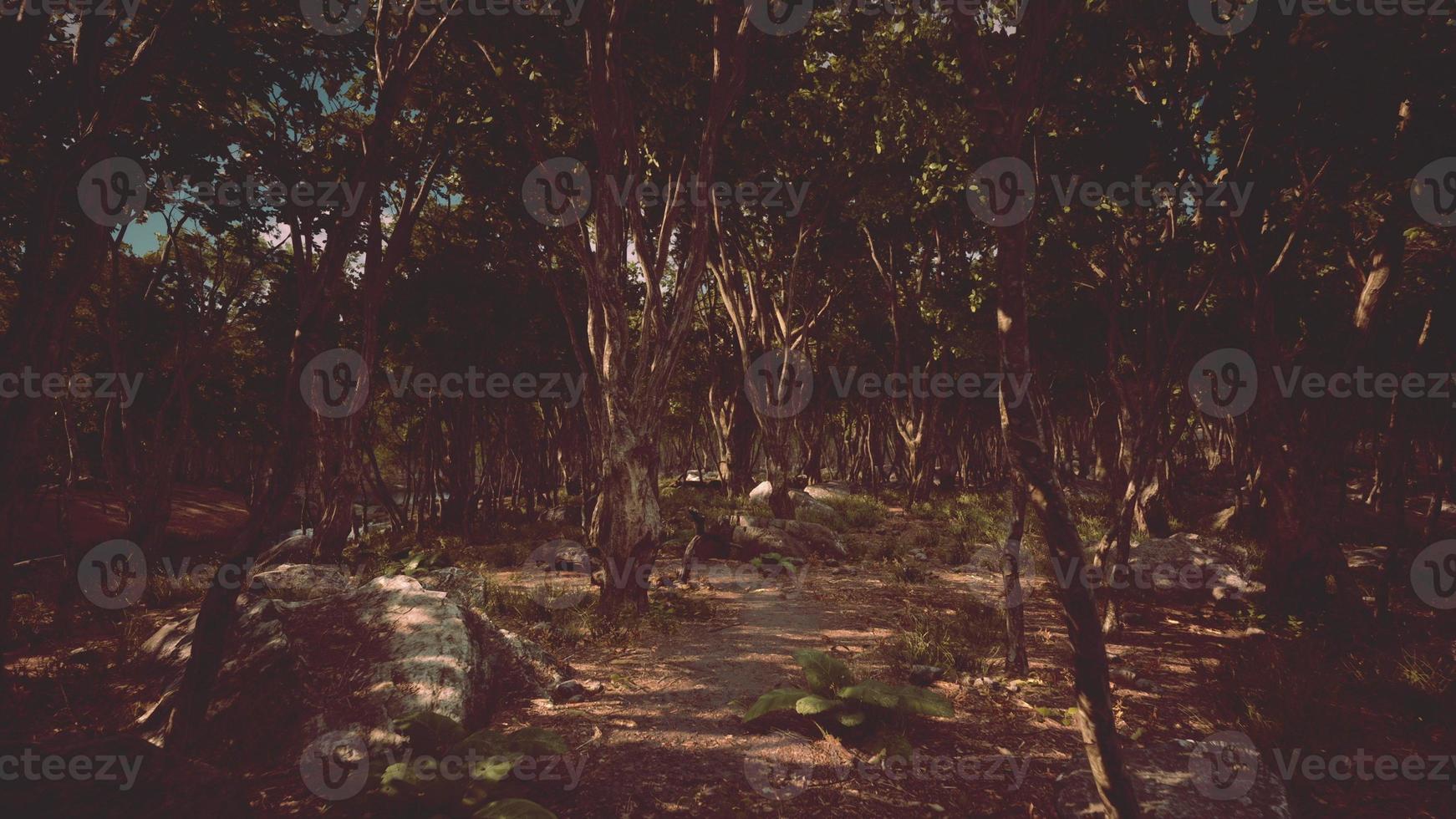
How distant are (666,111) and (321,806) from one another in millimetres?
9111

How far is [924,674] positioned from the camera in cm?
553

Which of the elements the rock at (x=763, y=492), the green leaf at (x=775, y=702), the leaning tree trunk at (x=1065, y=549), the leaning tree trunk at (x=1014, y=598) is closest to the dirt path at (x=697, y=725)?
the green leaf at (x=775, y=702)

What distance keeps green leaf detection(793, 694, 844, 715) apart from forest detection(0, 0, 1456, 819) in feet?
0.10

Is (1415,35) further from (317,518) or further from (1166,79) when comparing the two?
(317,518)

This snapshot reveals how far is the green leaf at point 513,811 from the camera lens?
2863mm

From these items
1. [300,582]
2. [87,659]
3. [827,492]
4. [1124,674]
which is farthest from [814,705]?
[827,492]

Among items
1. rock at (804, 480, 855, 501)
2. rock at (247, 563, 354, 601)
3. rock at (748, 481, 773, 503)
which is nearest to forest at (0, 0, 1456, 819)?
rock at (247, 563, 354, 601)

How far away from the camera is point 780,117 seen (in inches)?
458

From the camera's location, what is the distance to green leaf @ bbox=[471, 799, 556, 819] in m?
2.86

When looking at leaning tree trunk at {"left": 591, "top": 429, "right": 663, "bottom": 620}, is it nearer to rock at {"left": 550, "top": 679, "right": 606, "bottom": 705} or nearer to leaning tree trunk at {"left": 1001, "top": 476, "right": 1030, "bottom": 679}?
rock at {"left": 550, "top": 679, "right": 606, "bottom": 705}

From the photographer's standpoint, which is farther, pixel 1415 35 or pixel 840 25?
pixel 840 25

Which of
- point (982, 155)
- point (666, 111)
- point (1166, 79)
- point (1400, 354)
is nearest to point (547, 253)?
point (666, 111)

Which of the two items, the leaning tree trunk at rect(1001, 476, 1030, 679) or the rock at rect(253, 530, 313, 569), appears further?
the rock at rect(253, 530, 313, 569)

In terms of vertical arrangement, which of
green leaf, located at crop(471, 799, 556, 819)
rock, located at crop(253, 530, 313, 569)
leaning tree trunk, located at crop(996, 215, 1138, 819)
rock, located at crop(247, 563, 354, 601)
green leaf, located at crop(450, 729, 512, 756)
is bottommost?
rock, located at crop(253, 530, 313, 569)
